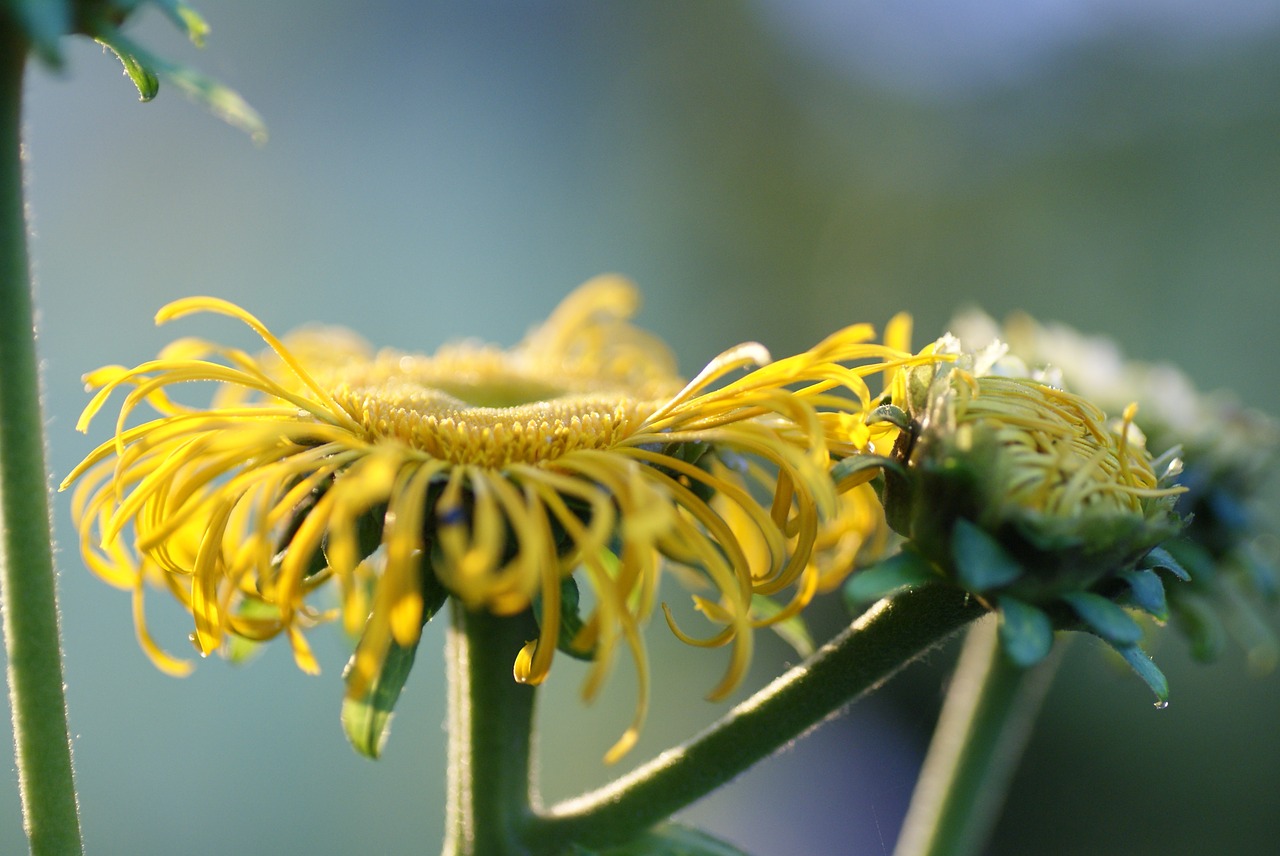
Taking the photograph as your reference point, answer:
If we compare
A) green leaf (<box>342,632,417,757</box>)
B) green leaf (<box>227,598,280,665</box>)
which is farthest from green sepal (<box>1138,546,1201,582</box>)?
green leaf (<box>227,598,280,665</box>)

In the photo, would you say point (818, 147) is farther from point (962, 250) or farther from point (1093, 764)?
point (1093, 764)

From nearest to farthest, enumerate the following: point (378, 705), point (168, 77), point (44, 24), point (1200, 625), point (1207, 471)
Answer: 1. point (44, 24)
2. point (168, 77)
3. point (378, 705)
4. point (1200, 625)
5. point (1207, 471)

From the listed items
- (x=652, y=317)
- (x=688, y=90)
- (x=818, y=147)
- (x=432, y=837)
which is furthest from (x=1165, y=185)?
(x=432, y=837)

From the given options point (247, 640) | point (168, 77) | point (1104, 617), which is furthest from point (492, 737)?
point (168, 77)

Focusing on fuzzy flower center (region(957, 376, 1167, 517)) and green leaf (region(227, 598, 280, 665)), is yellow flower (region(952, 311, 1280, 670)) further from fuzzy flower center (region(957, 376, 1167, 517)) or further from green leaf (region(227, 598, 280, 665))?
green leaf (region(227, 598, 280, 665))

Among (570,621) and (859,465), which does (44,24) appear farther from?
(859,465)

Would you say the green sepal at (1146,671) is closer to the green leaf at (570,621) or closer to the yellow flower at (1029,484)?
the yellow flower at (1029,484)

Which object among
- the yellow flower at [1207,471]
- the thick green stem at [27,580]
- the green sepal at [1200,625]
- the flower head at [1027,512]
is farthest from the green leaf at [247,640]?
the green sepal at [1200,625]
